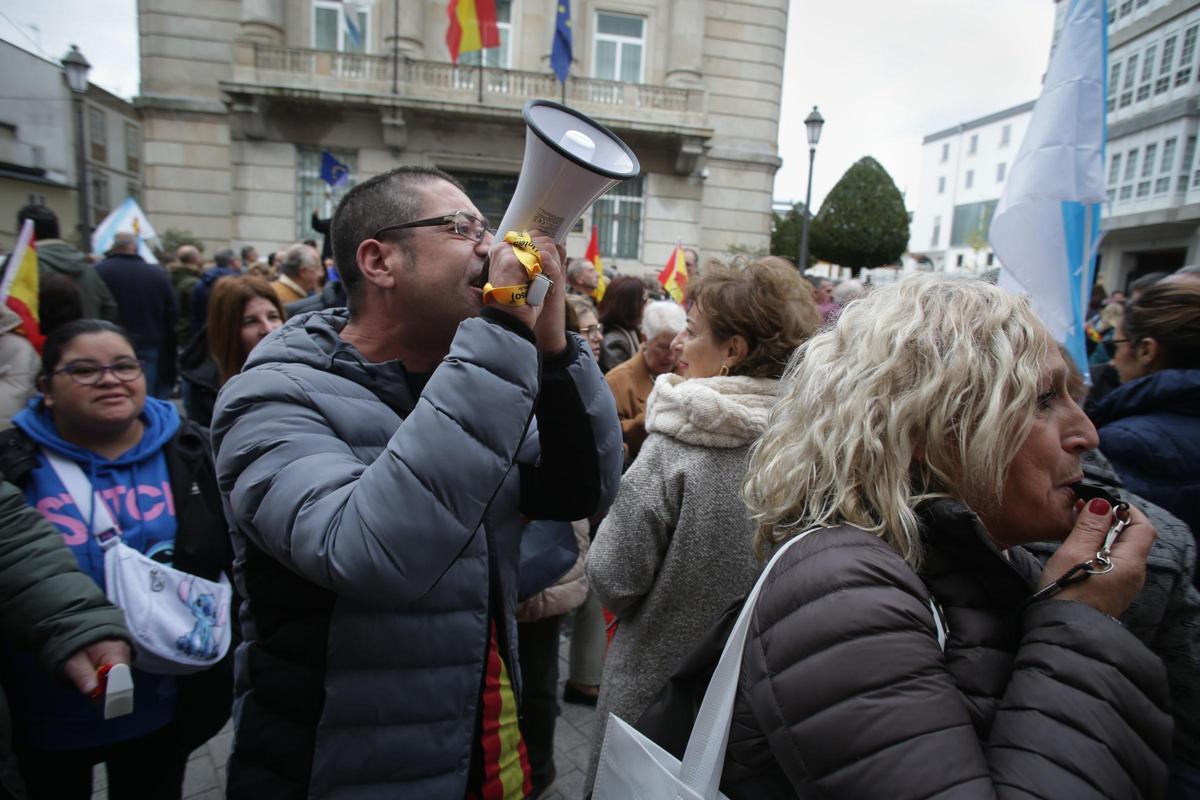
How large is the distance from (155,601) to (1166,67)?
2762 centimetres

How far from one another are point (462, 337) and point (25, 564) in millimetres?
1425

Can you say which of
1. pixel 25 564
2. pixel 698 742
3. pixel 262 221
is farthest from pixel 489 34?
pixel 698 742

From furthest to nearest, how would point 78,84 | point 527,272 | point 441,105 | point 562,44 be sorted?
point 441,105
point 562,44
point 78,84
point 527,272

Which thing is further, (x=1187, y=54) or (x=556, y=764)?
(x=1187, y=54)

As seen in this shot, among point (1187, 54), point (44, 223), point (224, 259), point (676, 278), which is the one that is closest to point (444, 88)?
point (224, 259)

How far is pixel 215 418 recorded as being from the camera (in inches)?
54.2

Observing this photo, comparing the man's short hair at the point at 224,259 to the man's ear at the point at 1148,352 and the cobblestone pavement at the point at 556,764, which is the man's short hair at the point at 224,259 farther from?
the man's ear at the point at 1148,352

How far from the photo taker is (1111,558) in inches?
41.8

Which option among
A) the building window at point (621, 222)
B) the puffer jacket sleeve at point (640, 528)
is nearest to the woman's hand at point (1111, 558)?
the puffer jacket sleeve at point (640, 528)

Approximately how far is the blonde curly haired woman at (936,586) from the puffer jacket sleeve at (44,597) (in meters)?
1.63

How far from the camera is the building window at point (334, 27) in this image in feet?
49.8

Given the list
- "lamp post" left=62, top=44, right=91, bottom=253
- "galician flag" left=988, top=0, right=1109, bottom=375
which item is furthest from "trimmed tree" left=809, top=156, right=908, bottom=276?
"galician flag" left=988, top=0, right=1109, bottom=375

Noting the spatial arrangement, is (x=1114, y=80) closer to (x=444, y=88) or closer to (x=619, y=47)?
(x=619, y=47)

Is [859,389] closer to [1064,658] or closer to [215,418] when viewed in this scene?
[1064,658]
